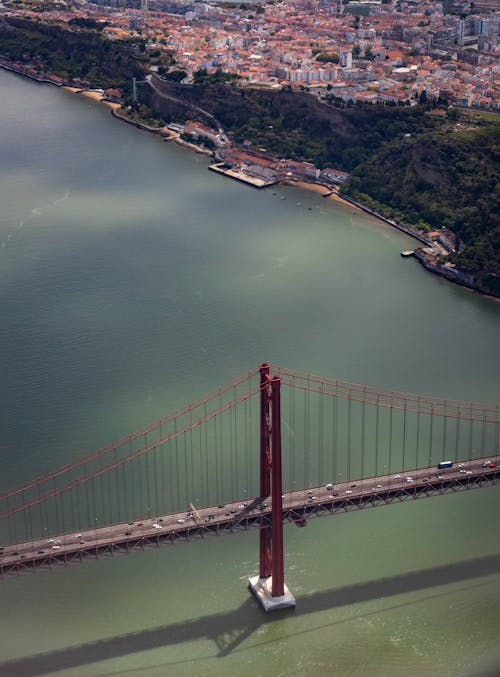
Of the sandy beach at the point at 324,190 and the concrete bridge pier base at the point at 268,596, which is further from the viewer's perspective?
the sandy beach at the point at 324,190

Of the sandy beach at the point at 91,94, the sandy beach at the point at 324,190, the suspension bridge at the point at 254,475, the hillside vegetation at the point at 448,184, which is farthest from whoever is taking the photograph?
the sandy beach at the point at 91,94

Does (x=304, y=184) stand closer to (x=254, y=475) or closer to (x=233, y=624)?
(x=254, y=475)

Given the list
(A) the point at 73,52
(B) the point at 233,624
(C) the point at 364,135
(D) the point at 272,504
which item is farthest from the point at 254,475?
(A) the point at 73,52

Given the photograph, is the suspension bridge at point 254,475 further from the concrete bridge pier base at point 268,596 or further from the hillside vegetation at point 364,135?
the hillside vegetation at point 364,135

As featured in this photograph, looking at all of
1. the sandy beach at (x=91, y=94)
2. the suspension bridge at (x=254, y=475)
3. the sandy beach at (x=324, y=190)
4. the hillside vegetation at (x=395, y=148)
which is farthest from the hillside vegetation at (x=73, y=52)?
the suspension bridge at (x=254, y=475)

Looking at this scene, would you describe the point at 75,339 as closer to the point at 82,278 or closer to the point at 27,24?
the point at 82,278

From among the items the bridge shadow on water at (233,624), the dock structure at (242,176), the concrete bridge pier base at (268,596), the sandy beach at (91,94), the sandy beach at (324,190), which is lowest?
the bridge shadow on water at (233,624)

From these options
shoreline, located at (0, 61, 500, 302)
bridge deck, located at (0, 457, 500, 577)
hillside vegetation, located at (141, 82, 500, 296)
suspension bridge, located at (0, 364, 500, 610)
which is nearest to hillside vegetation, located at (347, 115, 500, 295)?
hillside vegetation, located at (141, 82, 500, 296)

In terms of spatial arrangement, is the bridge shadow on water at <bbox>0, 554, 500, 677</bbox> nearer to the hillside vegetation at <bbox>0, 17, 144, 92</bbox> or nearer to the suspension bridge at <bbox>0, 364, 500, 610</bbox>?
the suspension bridge at <bbox>0, 364, 500, 610</bbox>
